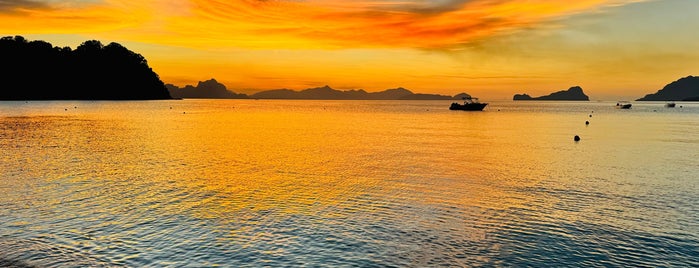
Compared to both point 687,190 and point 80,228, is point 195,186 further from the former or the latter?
point 687,190

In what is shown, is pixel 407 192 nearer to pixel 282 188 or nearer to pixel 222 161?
pixel 282 188

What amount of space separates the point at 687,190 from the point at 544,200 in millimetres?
11407

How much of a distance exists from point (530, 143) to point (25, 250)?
2471 inches

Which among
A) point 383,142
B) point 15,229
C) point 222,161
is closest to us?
point 15,229

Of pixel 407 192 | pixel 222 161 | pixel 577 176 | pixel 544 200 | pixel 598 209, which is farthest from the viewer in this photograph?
pixel 222 161

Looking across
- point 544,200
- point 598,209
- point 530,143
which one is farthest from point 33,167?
point 530,143

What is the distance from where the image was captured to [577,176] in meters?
37.9

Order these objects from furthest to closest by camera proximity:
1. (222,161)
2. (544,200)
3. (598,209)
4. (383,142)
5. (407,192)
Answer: (383,142)
(222,161)
(407,192)
(544,200)
(598,209)

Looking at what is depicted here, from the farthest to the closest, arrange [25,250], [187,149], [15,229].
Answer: [187,149]
[15,229]
[25,250]

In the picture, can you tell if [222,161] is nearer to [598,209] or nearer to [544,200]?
[544,200]

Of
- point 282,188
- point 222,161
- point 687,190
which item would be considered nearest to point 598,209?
point 687,190

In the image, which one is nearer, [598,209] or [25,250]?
[25,250]

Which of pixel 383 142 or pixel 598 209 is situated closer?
pixel 598 209

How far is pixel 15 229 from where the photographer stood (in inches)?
819
